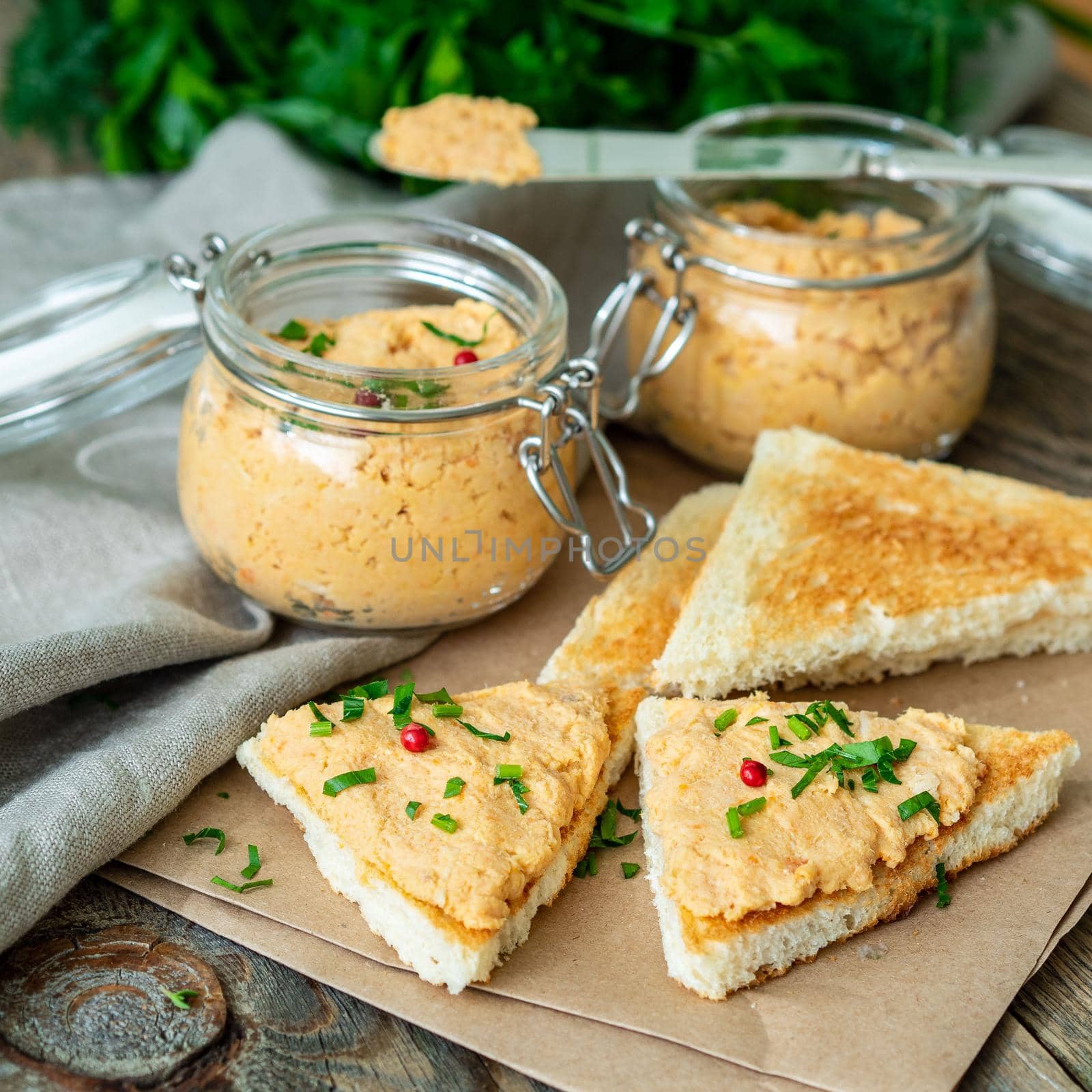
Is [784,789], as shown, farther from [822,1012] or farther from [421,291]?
[421,291]

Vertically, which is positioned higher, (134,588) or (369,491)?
(369,491)

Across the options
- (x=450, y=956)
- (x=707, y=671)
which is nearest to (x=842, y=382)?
(x=707, y=671)

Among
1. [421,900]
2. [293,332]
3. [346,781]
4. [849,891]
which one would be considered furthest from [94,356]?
[849,891]

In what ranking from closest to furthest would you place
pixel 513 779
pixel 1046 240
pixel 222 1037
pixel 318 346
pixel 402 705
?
pixel 222 1037 < pixel 513 779 < pixel 402 705 < pixel 318 346 < pixel 1046 240

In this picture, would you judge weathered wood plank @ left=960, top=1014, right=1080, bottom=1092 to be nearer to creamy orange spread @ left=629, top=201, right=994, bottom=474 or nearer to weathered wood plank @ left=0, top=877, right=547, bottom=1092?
weathered wood plank @ left=0, top=877, right=547, bottom=1092

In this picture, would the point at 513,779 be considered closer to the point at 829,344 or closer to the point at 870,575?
the point at 870,575

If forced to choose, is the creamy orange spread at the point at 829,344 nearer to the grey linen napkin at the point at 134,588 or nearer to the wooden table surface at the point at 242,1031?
the grey linen napkin at the point at 134,588

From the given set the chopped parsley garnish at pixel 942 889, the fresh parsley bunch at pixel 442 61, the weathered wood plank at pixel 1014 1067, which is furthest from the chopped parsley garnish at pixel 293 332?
the weathered wood plank at pixel 1014 1067
